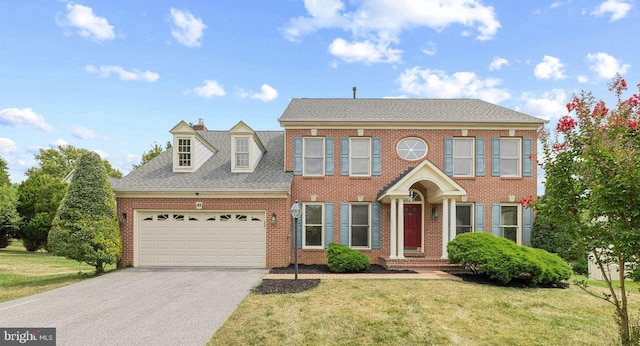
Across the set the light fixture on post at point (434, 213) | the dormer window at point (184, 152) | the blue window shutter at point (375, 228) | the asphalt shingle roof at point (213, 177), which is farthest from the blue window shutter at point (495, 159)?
the dormer window at point (184, 152)

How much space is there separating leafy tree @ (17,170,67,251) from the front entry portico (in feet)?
85.8

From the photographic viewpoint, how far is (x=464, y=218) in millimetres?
13906

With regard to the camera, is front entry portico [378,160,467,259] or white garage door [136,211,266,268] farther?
white garage door [136,211,266,268]

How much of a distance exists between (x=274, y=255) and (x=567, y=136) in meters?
10.1

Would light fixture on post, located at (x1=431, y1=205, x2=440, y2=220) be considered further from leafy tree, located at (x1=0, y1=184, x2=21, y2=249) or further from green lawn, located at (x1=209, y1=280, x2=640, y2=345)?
leafy tree, located at (x1=0, y1=184, x2=21, y2=249)

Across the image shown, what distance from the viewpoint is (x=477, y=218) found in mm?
13664

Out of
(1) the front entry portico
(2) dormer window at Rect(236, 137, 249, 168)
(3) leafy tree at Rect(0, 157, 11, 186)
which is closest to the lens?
(1) the front entry portico

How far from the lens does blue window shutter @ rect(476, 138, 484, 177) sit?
13789mm

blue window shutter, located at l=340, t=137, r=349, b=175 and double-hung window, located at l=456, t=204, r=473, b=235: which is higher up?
blue window shutter, located at l=340, t=137, r=349, b=175

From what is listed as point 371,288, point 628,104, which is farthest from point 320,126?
point 628,104

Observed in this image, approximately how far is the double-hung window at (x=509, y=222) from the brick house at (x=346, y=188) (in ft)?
0.14

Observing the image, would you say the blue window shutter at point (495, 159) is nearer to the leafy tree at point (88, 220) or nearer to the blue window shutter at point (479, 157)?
the blue window shutter at point (479, 157)

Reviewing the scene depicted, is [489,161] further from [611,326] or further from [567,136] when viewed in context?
[567,136]

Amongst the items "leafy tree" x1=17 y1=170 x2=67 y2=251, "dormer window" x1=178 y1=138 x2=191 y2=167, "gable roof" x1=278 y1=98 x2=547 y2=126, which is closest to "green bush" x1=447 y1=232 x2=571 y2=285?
"gable roof" x1=278 y1=98 x2=547 y2=126
